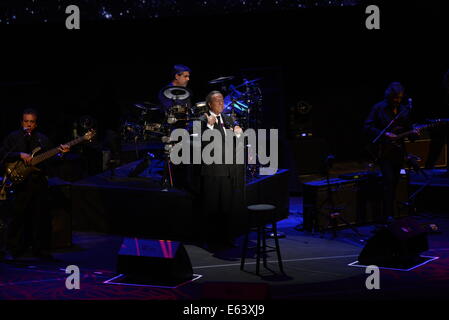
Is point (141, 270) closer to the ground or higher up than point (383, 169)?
closer to the ground

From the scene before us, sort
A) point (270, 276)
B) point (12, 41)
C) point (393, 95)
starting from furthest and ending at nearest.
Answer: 1. point (12, 41)
2. point (393, 95)
3. point (270, 276)

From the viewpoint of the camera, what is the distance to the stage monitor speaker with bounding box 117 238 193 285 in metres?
7.17

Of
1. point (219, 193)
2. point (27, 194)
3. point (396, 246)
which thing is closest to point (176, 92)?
point (219, 193)

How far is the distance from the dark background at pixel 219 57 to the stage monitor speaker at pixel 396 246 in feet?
17.4

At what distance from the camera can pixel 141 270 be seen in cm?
727

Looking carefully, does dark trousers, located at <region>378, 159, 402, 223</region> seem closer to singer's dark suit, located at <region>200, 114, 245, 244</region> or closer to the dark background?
singer's dark suit, located at <region>200, 114, 245, 244</region>

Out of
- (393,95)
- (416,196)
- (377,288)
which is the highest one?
(393,95)

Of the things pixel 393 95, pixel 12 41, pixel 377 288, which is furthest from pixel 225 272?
pixel 12 41

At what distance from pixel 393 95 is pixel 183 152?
121 inches

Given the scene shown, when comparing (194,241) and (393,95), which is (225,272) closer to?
(194,241)

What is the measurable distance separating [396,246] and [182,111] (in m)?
3.52

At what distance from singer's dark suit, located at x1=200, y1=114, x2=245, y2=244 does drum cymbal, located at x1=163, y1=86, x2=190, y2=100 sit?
1.14 m

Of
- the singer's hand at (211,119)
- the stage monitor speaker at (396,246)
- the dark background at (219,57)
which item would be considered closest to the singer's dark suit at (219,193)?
the singer's hand at (211,119)
